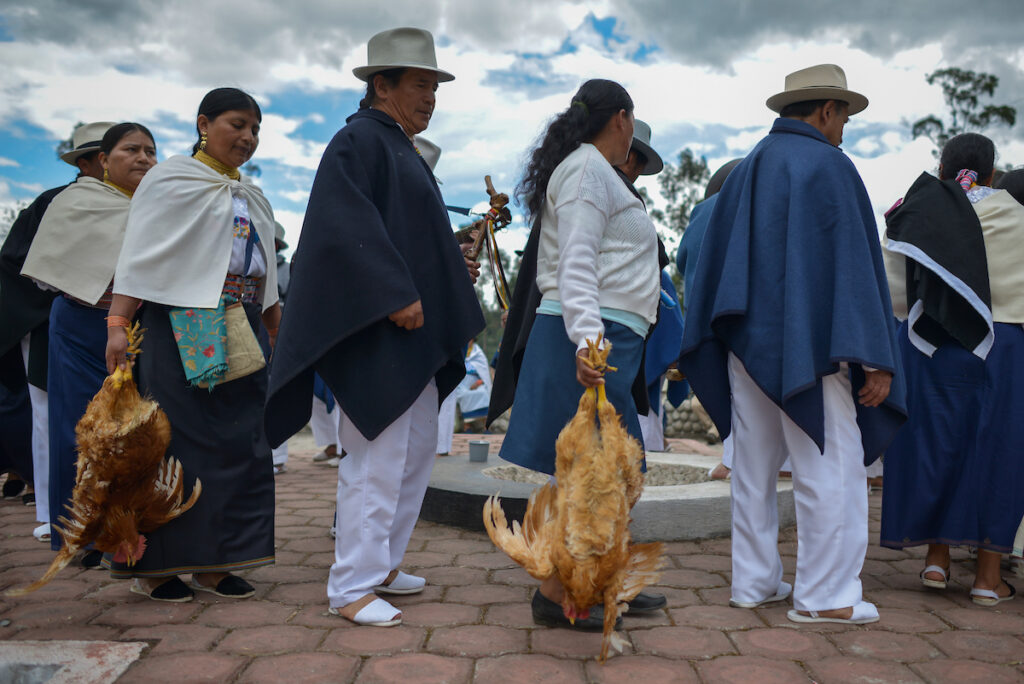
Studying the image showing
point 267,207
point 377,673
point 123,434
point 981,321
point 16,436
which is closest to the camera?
point 377,673

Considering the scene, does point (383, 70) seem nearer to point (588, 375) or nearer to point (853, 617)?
point (588, 375)

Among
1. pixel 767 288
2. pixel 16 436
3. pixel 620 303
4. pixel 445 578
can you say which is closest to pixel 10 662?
pixel 445 578

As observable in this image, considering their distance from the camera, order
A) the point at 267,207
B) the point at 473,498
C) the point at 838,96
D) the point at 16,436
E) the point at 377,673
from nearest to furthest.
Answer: the point at 377,673, the point at 838,96, the point at 267,207, the point at 473,498, the point at 16,436

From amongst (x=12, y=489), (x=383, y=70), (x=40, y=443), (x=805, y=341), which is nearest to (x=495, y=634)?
(x=805, y=341)

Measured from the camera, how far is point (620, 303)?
290cm

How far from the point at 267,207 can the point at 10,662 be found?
2.04 m

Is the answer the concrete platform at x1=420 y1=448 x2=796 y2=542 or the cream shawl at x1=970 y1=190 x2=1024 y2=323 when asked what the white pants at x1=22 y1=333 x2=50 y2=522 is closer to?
the concrete platform at x1=420 y1=448 x2=796 y2=542

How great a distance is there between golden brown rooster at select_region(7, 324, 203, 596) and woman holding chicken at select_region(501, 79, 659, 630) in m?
1.32

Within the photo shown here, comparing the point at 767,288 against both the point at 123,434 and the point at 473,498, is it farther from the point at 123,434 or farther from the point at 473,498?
the point at 123,434

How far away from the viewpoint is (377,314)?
2771mm

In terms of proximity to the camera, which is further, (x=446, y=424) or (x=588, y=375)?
(x=446, y=424)

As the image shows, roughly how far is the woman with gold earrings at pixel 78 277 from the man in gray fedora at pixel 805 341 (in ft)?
9.05

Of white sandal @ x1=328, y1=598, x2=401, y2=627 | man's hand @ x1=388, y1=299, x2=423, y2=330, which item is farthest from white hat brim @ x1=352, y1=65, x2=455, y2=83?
white sandal @ x1=328, y1=598, x2=401, y2=627

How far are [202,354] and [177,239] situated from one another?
473 millimetres
